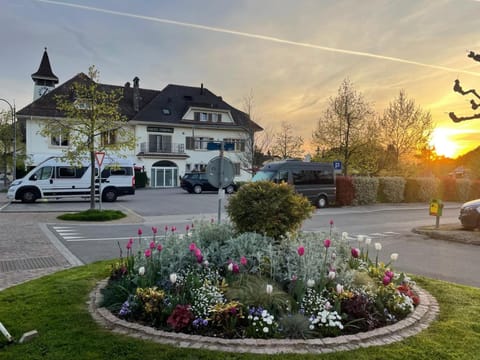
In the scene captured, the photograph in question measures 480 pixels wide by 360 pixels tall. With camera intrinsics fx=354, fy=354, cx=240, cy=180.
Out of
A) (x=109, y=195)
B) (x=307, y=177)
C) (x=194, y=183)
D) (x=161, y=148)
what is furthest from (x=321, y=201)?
(x=161, y=148)

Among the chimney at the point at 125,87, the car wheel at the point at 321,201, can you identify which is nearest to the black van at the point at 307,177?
the car wheel at the point at 321,201

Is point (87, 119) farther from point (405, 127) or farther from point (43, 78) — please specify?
point (43, 78)

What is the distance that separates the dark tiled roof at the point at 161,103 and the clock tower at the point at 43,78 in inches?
310

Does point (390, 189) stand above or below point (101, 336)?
above

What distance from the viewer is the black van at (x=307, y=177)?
62.8 feet

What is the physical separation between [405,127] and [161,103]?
26227mm

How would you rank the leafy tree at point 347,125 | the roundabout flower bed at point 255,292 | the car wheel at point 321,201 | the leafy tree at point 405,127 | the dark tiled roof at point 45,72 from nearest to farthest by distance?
the roundabout flower bed at point 255,292 < the car wheel at point 321,201 < the leafy tree at point 347,125 < the leafy tree at point 405,127 < the dark tiled roof at point 45,72

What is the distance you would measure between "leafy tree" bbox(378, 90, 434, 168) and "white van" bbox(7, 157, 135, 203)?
23.7 meters

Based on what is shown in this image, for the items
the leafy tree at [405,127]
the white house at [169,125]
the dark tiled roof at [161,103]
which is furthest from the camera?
the white house at [169,125]

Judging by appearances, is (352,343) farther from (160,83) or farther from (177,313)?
(160,83)

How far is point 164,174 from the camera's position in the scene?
1544 inches

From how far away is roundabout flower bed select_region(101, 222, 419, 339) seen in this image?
11.9 ft

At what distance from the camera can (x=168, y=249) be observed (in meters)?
4.95

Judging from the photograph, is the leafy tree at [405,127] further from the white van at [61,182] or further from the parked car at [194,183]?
the white van at [61,182]
